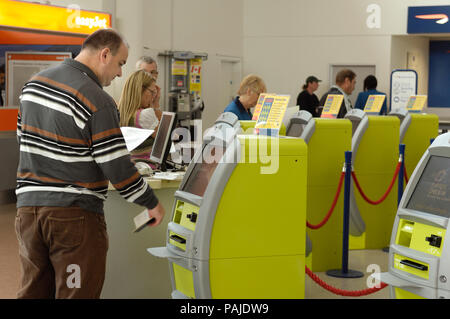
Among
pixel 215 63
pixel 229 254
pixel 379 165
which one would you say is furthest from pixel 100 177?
pixel 215 63

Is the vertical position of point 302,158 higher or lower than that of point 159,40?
lower

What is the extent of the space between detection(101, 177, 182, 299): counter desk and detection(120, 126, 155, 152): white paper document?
261mm

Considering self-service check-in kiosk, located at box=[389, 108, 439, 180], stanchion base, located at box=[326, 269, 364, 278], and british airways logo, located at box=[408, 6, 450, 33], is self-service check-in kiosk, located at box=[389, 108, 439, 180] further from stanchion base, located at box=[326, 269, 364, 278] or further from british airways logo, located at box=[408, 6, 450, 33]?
british airways logo, located at box=[408, 6, 450, 33]

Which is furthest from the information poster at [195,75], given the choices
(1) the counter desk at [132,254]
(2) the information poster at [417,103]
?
(1) the counter desk at [132,254]

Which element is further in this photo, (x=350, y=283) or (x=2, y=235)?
(x=2, y=235)

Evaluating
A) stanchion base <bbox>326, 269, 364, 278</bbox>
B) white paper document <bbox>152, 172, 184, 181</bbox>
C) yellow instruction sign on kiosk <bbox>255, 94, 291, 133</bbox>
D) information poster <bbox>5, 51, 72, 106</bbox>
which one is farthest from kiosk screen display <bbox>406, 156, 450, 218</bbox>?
information poster <bbox>5, 51, 72, 106</bbox>

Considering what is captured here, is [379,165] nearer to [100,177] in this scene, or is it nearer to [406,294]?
[406,294]

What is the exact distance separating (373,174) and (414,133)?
821 millimetres

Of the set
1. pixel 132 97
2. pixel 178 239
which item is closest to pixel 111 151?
pixel 178 239

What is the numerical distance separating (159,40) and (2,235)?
576 centimetres

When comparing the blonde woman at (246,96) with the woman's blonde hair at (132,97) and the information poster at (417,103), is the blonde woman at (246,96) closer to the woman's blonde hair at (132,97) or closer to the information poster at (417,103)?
the woman's blonde hair at (132,97)

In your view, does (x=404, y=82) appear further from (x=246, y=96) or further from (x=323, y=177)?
(x=323, y=177)

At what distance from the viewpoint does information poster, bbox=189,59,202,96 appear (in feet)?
40.7
